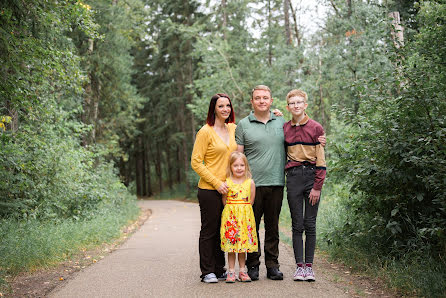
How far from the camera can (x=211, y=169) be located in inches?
217

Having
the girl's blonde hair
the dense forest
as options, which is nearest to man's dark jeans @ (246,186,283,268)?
the girl's blonde hair

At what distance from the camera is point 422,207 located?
5945mm

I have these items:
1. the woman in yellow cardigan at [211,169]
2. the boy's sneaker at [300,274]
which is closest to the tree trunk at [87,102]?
the woman in yellow cardigan at [211,169]

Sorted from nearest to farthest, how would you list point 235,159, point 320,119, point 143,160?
point 235,159
point 320,119
point 143,160

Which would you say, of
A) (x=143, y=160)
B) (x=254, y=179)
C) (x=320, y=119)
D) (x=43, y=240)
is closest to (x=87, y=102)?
(x=320, y=119)

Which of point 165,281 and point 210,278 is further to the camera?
point 165,281

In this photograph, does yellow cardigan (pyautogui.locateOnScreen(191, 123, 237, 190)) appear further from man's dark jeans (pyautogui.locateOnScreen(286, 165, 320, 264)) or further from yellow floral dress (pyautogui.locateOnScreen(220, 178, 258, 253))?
man's dark jeans (pyautogui.locateOnScreen(286, 165, 320, 264))

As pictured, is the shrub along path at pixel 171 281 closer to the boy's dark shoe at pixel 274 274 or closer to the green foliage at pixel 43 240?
the boy's dark shoe at pixel 274 274

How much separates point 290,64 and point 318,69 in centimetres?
143

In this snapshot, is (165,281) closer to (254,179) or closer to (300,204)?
(254,179)

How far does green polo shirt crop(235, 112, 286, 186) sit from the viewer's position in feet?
18.2

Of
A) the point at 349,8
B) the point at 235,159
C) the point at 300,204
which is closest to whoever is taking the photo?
the point at 235,159

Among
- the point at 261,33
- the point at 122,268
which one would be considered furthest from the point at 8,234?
the point at 261,33

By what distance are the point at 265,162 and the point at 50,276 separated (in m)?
3.58
